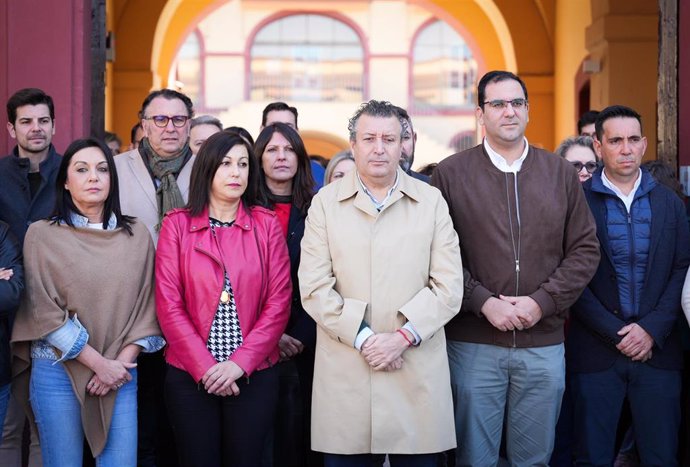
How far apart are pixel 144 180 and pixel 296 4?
2395 cm

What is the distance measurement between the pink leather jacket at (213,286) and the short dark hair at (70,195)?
241 millimetres

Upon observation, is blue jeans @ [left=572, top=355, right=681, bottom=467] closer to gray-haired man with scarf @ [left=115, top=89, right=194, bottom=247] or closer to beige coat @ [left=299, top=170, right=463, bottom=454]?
beige coat @ [left=299, top=170, right=463, bottom=454]

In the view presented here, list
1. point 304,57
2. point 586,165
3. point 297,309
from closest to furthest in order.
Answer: point 297,309
point 586,165
point 304,57

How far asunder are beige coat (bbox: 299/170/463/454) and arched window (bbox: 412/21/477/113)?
84.6 ft

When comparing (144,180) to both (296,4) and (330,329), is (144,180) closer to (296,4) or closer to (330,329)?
(330,329)

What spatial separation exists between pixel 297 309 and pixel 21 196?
4.87 feet

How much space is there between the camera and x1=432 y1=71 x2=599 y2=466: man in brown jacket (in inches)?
176

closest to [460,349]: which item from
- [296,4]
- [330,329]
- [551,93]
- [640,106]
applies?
[330,329]

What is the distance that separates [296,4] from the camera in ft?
92.5

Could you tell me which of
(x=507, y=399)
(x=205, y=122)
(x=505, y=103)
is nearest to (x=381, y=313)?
(x=507, y=399)

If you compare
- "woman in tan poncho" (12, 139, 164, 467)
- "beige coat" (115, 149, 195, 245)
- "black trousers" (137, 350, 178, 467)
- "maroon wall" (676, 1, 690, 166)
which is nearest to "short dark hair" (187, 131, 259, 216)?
"woman in tan poncho" (12, 139, 164, 467)

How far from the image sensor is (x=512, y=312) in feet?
14.3

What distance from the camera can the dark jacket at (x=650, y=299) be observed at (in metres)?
4.78

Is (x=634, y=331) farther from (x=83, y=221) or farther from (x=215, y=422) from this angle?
(x=83, y=221)
